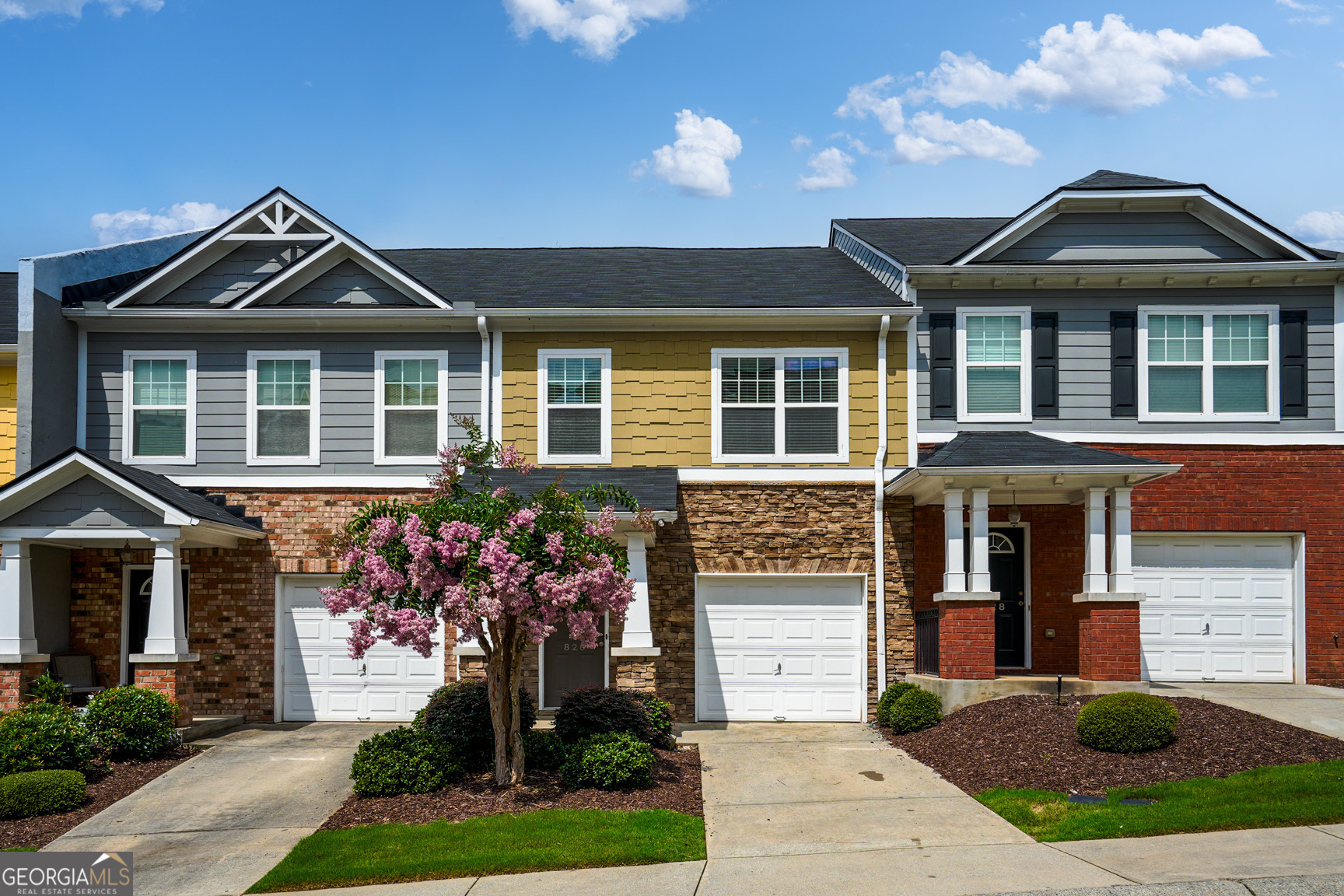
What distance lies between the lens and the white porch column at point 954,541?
1453 cm

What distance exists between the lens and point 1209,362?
16.4m

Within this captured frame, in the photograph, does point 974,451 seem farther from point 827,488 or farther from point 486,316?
point 486,316

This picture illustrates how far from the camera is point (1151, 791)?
34.6ft

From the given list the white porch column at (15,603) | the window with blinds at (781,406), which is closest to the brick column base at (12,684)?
the white porch column at (15,603)

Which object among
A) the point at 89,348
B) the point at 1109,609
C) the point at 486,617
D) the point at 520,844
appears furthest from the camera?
the point at 89,348

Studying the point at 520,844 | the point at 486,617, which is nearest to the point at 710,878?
the point at 520,844

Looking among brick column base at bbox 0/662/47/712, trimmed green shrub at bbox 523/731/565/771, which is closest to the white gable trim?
trimmed green shrub at bbox 523/731/565/771

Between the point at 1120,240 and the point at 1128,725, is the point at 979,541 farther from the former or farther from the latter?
the point at 1120,240

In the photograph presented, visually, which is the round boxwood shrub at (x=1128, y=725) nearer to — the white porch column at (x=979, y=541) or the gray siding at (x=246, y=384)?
the white porch column at (x=979, y=541)

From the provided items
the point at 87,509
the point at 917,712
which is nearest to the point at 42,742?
the point at 87,509

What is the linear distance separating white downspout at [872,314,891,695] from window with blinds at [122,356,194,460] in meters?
10.0

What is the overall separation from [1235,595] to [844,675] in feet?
19.0

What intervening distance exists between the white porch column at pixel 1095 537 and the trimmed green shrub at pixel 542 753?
704cm

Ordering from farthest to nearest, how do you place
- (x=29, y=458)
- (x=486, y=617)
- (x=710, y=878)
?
1. (x=29, y=458)
2. (x=486, y=617)
3. (x=710, y=878)
